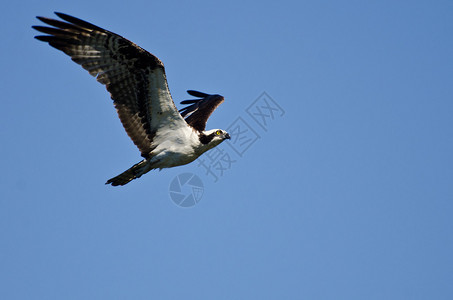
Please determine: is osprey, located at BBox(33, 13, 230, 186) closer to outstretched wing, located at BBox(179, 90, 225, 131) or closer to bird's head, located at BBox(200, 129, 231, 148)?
bird's head, located at BBox(200, 129, 231, 148)

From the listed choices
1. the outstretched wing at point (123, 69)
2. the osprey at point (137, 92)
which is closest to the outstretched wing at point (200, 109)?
the osprey at point (137, 92)

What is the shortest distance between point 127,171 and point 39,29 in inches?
115

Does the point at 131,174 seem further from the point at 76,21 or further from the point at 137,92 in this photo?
the point at 76,21

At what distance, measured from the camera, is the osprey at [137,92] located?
30.3 feet

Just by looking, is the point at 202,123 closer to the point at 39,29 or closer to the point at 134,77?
the point at 134,77

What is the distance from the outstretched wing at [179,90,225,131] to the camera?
1187 cm

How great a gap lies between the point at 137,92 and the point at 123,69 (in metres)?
0.48

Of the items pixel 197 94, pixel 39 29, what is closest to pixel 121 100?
pixel 39 29

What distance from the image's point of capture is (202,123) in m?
11.7

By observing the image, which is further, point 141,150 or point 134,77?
point 141,150

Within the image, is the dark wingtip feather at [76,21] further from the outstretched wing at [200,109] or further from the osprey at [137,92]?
the outstretched wing at [200,109]

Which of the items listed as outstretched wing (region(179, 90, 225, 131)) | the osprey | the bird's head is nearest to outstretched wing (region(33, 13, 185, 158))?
the osprey

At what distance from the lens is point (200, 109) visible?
42.7ft

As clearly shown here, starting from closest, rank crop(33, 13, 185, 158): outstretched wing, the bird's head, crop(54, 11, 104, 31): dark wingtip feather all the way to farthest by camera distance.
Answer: crop(54, 11, 104, 31): dark wingtip feather
crop(33, 13, 185, 158): outstretched wing
the bird's head
